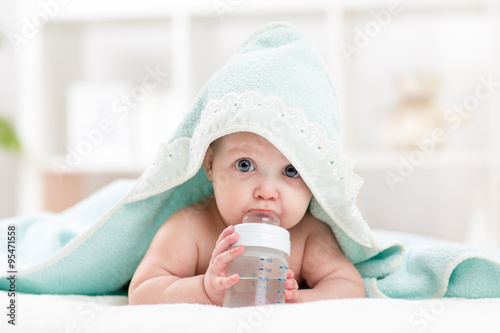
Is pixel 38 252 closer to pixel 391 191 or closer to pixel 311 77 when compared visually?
pixel 311 77

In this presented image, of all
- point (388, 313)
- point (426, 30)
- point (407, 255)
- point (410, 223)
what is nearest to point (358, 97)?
point (426, 30)

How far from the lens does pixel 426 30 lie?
2633 mm

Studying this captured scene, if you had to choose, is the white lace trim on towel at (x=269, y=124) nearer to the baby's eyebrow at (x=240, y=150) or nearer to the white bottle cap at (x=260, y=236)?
the baby's eyebrow at (x=240, y=150)

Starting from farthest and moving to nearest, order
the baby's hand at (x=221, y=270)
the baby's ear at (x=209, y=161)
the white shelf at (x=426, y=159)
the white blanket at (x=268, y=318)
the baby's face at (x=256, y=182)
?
1. the white shelf at (x=426, y=159)
2. the baby's ear at (x=209, y=161)
3. the baby's face at (x=256, y=182)
4. the baby's hand at (x=221, y=270)
5. the white blanket at (x=268, y=318)

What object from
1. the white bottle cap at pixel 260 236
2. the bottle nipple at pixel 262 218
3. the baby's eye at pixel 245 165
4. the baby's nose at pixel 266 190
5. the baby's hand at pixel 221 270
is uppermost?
the baby's eye at pixel 245 165

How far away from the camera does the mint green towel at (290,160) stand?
81 centimetres

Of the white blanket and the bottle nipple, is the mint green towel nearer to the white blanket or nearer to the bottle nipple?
the bottle nipple

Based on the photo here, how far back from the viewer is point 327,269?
905mm

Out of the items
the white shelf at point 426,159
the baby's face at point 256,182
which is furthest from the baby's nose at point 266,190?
the white shelf at point 426,159

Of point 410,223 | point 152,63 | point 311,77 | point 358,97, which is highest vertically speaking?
point 152,63

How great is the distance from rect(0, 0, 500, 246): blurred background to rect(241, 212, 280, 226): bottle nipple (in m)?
1.71

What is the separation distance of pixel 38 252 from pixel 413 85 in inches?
75.9

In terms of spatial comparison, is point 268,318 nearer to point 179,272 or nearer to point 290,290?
point 290,290

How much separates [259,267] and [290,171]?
181 millimetres
